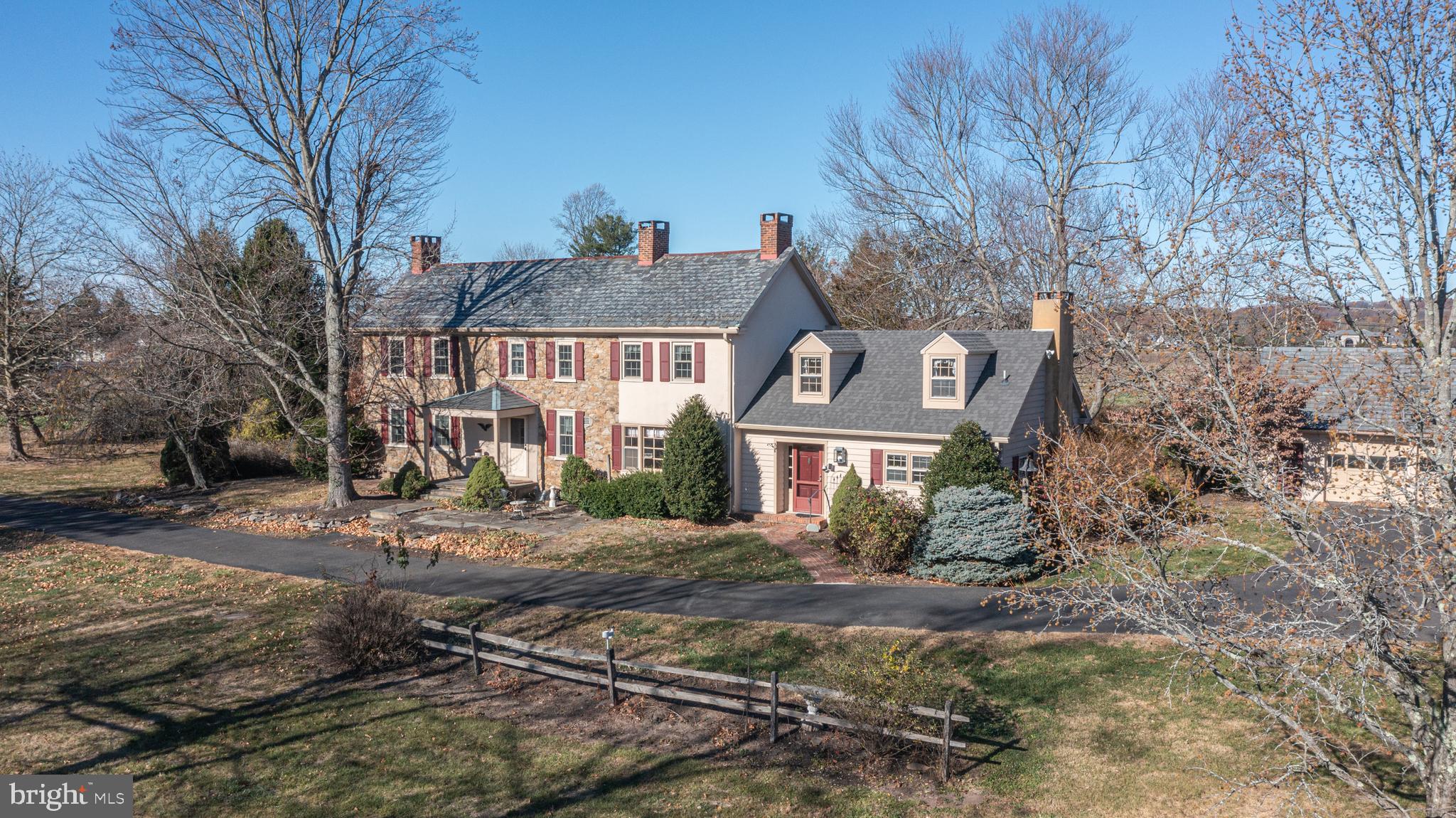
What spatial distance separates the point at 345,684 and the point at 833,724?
7673mm

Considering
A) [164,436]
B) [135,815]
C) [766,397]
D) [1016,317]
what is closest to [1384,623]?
[135,815]

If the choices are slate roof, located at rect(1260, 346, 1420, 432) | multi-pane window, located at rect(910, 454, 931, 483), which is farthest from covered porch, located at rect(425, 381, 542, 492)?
slate roof, located at rect(1260, 346, 1420, 432)

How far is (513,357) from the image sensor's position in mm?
29234

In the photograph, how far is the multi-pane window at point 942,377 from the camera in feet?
76.9

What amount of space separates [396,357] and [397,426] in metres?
2.45

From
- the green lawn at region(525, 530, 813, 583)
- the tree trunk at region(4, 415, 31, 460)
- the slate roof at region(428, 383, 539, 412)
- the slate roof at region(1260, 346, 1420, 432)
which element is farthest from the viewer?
the tree trunk at region(4, 415, 31, 460)

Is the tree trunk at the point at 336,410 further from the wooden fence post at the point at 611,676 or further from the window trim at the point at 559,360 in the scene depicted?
the wooden fence post at the point at 611,676

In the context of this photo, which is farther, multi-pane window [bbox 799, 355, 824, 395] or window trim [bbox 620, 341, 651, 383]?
window trim [bbox 620, 341, 651, 383]

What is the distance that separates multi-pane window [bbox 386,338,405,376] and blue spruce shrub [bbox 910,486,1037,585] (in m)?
20.1

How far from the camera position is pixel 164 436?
44250 millimetres

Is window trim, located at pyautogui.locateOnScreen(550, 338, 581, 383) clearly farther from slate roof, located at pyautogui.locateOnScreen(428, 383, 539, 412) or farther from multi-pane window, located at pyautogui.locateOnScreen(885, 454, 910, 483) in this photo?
multi-pane window, located at pyautogui.locateOnScreen(885, 454, 910, 483)

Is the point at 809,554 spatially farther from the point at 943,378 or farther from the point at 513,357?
the point at 513,357

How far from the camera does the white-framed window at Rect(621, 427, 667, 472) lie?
87.9ft

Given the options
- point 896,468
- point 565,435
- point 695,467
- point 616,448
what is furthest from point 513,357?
point 896,468
